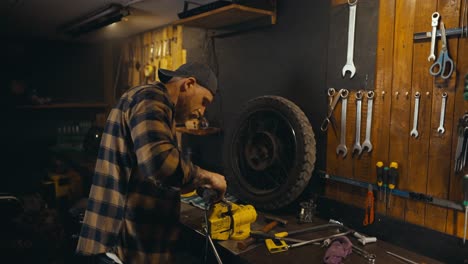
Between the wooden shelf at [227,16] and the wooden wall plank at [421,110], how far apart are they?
2.94 ft

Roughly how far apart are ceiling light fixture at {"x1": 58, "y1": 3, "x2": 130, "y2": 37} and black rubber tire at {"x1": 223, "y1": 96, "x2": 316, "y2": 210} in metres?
1.40

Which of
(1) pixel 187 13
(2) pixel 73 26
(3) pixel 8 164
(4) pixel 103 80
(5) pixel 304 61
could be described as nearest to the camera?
(5) pixel 304 61

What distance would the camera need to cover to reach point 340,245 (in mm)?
1501

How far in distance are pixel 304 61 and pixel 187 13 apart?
32.9 inches

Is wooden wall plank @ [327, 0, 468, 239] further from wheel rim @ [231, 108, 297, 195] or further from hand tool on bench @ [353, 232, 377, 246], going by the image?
wheel rim @ [231, 108, 297, 195]

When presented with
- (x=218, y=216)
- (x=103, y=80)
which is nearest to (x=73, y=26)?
(x=103, y=80)

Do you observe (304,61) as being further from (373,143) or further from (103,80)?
(103,80)

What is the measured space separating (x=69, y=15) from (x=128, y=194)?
8.10ft

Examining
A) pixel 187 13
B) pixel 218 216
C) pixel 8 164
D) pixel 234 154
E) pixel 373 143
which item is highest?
pixel 187 13

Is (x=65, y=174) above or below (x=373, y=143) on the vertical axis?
below

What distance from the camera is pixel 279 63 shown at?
7.19ft

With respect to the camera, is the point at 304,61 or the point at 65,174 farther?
the point at 65,174

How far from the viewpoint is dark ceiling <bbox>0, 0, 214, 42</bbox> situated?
2734mm

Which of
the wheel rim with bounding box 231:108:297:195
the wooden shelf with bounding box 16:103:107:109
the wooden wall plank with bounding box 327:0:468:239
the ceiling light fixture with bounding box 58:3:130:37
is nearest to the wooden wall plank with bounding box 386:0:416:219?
the wooden wall plank with bounding box 327:0:468:239
